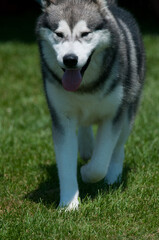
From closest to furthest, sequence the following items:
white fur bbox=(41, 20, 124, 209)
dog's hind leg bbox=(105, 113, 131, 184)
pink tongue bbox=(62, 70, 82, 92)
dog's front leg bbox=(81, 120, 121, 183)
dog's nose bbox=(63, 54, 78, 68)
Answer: dog's nose bbox=(63, 54, 78, 68) → pink tongue bbox=(62, 70, 82, 92) → white fur bbox=(41, 20, 124, 209) → dog's front leg bbox=(81, 120, 121, 183) → dog's hind leg bbox=(105, 113, 131, 184)

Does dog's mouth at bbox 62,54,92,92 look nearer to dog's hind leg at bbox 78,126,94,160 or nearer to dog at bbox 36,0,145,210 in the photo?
dog at bbox 36,0,145,210

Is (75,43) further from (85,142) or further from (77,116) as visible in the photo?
(85,142)

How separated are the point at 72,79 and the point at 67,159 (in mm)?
706

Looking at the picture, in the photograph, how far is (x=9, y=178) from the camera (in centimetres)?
444

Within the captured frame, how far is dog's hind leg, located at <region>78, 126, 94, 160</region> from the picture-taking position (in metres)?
4.80

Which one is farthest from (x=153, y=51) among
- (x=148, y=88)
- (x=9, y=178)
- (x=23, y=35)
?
(x=9, y=178)

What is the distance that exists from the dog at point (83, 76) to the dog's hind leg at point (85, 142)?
27.9 inches

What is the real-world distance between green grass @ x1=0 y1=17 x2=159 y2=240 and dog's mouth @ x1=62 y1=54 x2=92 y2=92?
3.05 ft

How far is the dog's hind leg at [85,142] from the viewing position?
15.8 feet

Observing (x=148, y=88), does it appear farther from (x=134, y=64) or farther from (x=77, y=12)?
(x=77, y=12)

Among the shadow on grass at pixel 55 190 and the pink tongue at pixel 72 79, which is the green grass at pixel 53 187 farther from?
the pink tongue at pixel 72 79

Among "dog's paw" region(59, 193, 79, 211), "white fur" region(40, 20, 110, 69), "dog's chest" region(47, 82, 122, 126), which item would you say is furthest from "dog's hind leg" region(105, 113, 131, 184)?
"white fur" region(40, 20, 110, 69)

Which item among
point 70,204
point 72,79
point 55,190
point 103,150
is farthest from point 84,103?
point 55,190

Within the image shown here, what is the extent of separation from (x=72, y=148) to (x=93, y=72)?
66 centimetres
